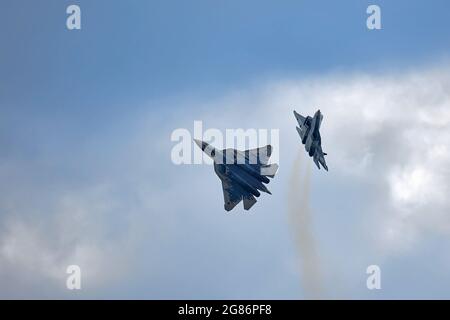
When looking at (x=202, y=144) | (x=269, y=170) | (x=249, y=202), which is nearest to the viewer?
(x=202, y=144)

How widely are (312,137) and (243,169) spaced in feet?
44.5

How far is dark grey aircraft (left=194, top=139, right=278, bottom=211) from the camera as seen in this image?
116 m

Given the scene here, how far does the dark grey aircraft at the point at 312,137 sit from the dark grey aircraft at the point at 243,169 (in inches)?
274

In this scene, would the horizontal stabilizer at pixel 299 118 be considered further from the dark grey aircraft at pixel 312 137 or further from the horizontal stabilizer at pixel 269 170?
the horizontal stabilizer at pixel 269 170

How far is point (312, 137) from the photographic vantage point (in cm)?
11856

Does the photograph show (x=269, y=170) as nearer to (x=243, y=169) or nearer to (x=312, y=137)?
(x=243, y=169)

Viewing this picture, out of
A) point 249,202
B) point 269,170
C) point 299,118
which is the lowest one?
point 249,202

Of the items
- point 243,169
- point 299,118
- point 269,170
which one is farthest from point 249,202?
point 299,118

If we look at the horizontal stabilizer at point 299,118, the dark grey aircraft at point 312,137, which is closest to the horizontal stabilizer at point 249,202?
the dark grey aircraft at point 312,137
